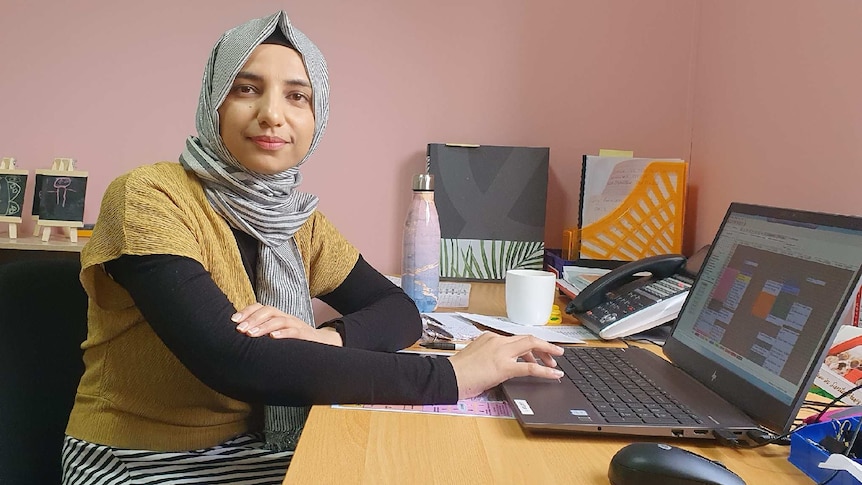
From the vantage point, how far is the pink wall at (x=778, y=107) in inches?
46.4

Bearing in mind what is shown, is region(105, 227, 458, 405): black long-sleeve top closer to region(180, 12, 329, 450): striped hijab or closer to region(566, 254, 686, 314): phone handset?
region(180, 12, 329, 450): striped hijab

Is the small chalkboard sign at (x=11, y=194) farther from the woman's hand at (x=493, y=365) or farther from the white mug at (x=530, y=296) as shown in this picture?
the woman's hand at (x=493, y=365)

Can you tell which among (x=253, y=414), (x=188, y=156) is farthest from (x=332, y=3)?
(x=253, y=414)

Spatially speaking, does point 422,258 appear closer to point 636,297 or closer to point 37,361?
point 636,297

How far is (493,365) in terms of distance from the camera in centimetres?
92

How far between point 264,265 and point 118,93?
3.41 feet

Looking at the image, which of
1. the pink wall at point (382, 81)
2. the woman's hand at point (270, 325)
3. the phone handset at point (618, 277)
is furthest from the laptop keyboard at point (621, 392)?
the pink wall at point (382, 81)

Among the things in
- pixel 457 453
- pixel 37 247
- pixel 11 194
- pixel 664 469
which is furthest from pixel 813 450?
pixel 11 194

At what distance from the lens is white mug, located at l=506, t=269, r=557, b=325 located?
1.31 m

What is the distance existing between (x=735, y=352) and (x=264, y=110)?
2.59ft

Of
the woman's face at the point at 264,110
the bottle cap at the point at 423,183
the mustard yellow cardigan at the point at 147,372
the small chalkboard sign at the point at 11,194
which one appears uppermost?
the woman's face at the point at 264,110

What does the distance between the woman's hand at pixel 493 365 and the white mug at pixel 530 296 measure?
1.04 ft

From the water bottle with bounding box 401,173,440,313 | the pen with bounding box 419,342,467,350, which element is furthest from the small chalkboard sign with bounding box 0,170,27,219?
the pen with bounding box 419,342,467,350

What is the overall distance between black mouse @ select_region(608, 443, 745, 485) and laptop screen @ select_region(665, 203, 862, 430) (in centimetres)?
18
